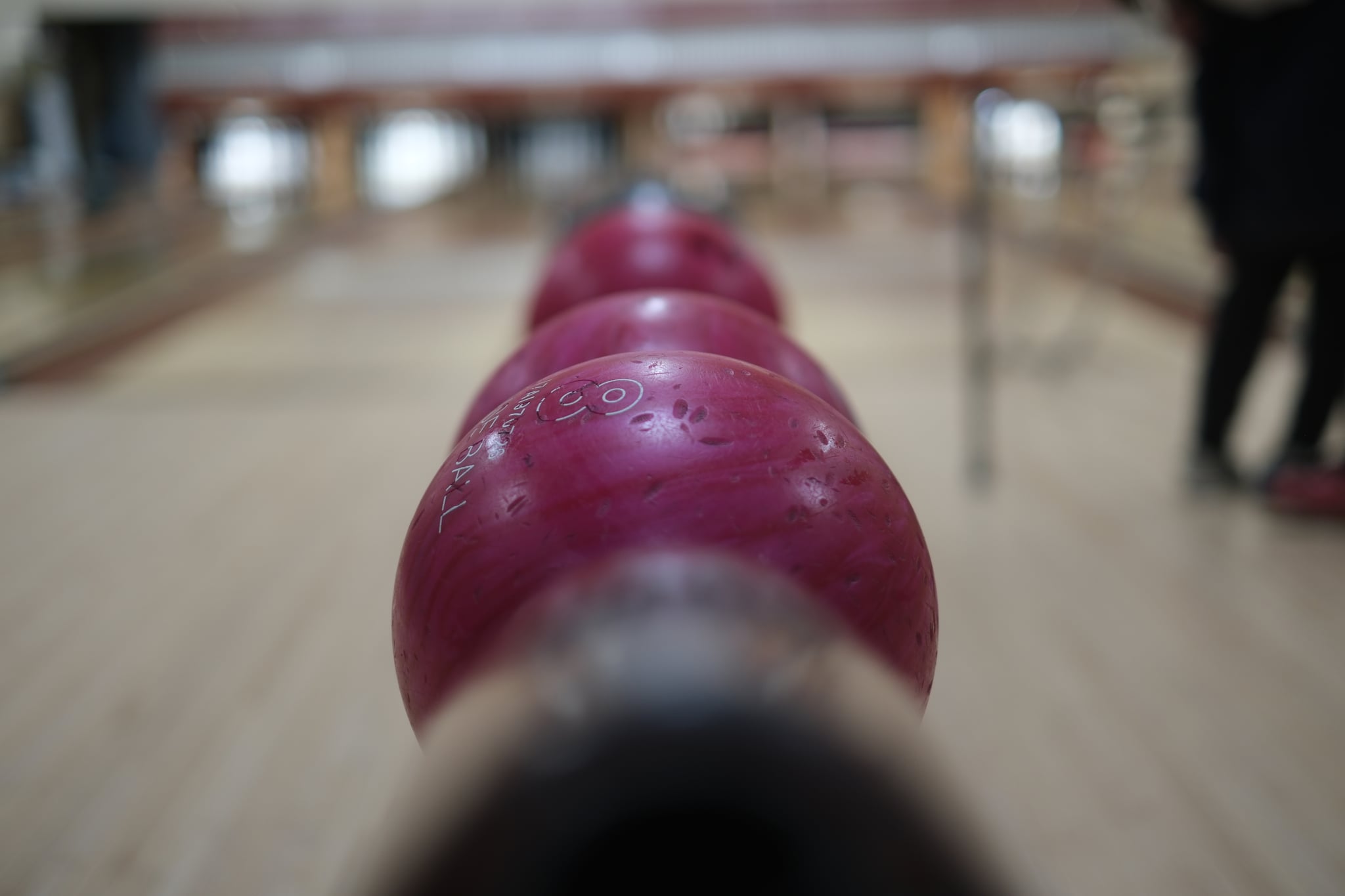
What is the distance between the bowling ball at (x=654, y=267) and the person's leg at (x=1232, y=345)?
2.07ft

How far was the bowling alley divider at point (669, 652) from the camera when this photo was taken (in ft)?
0.98

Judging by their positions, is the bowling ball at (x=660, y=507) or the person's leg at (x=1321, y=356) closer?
the bowling ball at (x=660, y=507)

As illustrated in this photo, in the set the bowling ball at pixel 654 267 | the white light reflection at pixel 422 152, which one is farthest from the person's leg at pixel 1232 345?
the white light reflection at pixel 422 152

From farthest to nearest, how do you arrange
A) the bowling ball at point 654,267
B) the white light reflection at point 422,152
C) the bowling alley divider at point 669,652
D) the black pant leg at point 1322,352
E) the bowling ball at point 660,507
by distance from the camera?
the white light reflection at point 422,152 < the black pant leg at point 1322,352 < the bowling ball at point 654,267 < the bowling ball at point 660,507 < the bowling alley divider at point 669,652

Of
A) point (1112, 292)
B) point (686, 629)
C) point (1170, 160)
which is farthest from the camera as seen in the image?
point (1170, 160)

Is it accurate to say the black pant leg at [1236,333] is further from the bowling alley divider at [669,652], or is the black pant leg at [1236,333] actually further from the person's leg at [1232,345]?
the bowling alley divider at [669,652]

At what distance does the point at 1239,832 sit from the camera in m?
0.90

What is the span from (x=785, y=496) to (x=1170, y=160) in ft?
11.5

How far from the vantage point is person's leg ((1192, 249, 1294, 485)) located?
154 centimetres

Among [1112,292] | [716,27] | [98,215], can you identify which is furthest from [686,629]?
[716,27]

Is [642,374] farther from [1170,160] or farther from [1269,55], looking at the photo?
[1170,160]

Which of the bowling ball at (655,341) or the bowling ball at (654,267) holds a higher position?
the bowling ball at (655,341)

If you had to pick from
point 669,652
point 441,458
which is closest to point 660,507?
point 669,652

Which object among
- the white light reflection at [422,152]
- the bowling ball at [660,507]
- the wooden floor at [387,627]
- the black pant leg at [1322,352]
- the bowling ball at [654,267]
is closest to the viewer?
the bowling ball at [660,507]
